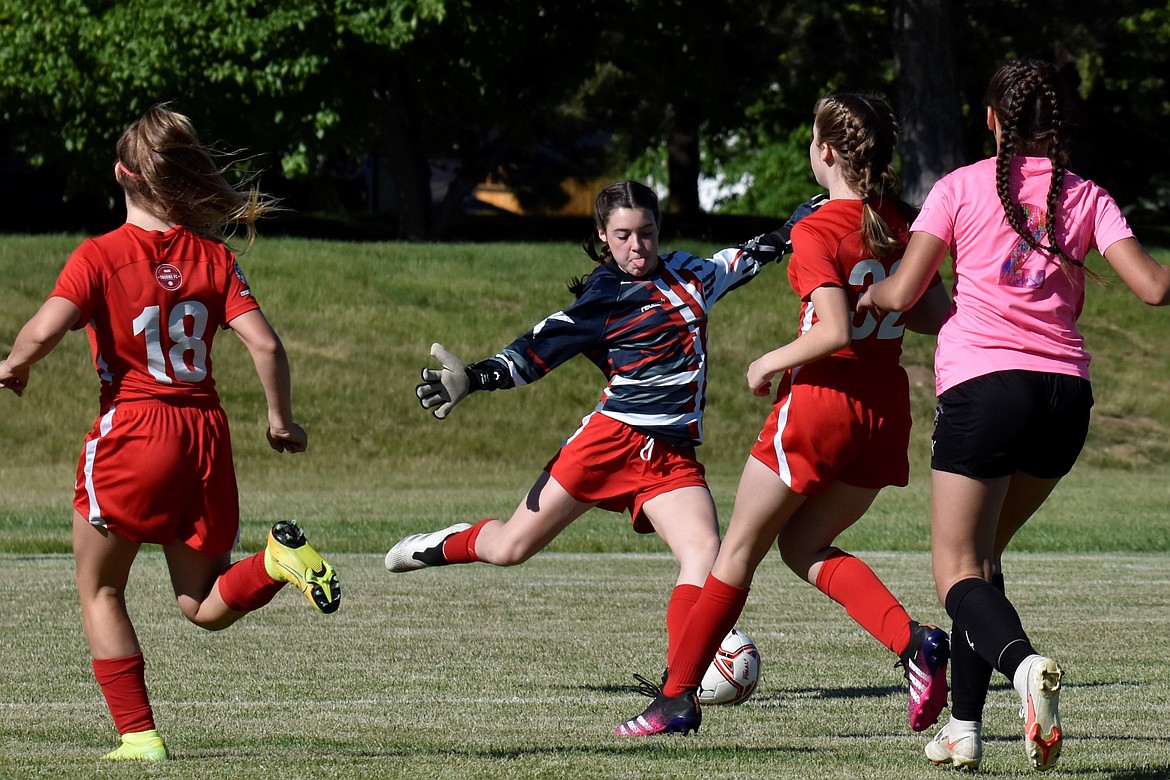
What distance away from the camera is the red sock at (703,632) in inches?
227

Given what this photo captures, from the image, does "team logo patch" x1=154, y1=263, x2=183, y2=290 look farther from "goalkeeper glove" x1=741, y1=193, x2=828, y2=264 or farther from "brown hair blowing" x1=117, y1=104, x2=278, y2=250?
"goalkeeper glove" x1=741, y1=193, x2=828, y2=264

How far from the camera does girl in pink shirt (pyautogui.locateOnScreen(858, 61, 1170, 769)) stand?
4.80 metres

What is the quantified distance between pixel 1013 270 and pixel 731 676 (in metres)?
1.95

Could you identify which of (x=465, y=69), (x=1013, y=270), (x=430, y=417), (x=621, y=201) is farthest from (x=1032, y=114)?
(x=465, y=69)

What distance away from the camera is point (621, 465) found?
639 centimetres

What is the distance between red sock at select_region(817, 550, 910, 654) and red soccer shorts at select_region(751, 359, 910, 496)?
0.38 meters

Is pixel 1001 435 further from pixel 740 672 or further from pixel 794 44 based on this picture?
pixel 794 44

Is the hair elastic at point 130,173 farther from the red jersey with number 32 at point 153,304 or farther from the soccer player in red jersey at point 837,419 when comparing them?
the soccer player in red jersey at point 837,419

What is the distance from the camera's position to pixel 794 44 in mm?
34125

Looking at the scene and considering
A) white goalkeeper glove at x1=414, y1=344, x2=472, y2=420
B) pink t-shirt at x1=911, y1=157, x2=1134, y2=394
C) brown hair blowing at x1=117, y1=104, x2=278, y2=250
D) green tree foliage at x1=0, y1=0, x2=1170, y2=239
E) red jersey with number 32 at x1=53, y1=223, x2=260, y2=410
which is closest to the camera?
pink t-shirt at x1=911, y1=157, x2=1134, y2=394

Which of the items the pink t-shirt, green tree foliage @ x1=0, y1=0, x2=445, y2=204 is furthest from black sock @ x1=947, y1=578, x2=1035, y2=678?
green tree foliage @ x1=0, y1=0, x2=445, y2=204

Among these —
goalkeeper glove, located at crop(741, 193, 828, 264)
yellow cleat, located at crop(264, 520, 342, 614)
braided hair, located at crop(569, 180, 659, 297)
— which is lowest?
yellow cleat, located at crop(264, 520, 342, 614)

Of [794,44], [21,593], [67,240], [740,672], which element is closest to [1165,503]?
[21,593]

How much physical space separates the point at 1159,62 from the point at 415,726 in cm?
4102
